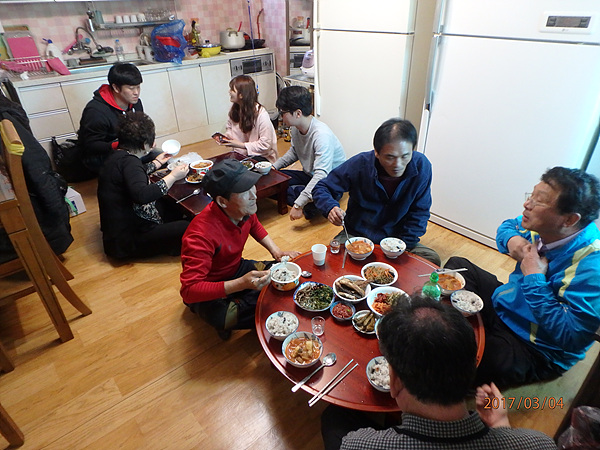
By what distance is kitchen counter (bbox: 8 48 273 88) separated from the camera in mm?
3547

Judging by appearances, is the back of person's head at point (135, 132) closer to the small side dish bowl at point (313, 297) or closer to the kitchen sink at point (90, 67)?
the small side dish bowl at point (313, 297)

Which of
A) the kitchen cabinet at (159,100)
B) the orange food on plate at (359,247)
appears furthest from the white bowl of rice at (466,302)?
the kitchen cabinet at (159,100)

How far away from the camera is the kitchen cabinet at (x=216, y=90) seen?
4.67 meters

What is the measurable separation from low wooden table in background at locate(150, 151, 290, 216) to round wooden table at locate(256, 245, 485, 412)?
3.65 feet

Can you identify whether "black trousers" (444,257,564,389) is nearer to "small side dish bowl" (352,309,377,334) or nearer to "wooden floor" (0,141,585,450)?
"wooden floor" (0,141,585,450)

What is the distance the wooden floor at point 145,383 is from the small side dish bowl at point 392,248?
2.66 feet

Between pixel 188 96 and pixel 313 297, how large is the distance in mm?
3795

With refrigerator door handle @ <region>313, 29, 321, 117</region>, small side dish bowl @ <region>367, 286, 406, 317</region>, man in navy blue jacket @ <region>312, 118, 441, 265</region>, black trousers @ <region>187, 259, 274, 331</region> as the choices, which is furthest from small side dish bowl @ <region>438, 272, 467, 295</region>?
refrigerator door handle @ <region>313, 29, 321, 117</region>

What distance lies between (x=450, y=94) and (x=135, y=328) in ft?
8.46

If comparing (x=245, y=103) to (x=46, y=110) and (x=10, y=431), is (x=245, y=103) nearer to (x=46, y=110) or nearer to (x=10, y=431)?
(x=46, y=110)

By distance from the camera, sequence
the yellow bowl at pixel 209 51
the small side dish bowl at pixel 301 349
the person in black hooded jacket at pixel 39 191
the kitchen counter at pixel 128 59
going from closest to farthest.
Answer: the small side dish bowl at pixel 301 349 < the person in black hooded jacket at pixel 39 191 < the kitchen counter at pixel 128 59 < the yellow bowl at pixel 209 51

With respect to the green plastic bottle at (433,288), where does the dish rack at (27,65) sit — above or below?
above

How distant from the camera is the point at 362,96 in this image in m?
3.26

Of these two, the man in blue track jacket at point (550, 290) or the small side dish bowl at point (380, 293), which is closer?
the man in blue track jacket at point (550, 290)
